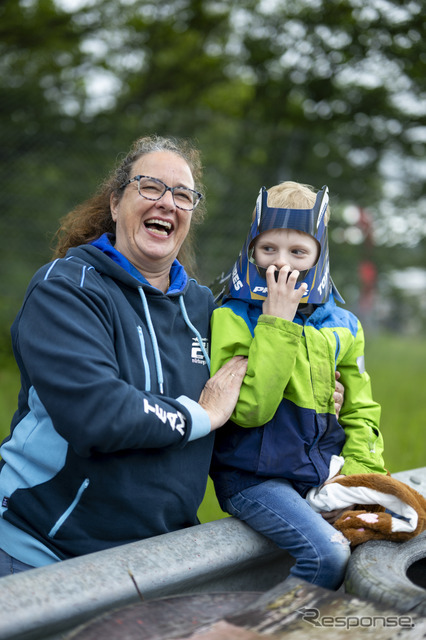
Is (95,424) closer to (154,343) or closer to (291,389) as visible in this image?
(154,343)

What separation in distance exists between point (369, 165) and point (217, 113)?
2.24m

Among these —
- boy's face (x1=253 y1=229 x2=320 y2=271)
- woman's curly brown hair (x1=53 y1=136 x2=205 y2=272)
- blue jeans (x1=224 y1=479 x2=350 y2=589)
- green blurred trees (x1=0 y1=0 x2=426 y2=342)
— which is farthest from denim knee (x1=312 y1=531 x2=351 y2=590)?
green blurred trees (x1=0 y1=0 x2=426 y2=342)

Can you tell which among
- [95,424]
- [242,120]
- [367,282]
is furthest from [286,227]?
[242,120]

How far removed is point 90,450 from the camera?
195cm

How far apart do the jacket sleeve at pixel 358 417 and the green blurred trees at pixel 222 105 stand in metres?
4.65

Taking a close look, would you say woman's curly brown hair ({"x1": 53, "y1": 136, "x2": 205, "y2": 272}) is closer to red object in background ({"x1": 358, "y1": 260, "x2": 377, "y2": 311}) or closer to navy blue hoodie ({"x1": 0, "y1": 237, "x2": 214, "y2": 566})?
navy blue hoodie ({"x1": 0, "y1": 237, "x2": 214, "y2": 566})

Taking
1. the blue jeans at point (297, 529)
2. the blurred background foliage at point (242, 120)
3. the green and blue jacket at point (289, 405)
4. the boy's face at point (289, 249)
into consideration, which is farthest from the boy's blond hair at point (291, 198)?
the blurred background foliage at point (242, 120)

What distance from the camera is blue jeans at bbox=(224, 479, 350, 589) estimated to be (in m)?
2.16

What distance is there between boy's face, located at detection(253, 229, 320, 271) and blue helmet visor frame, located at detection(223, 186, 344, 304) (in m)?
0.02

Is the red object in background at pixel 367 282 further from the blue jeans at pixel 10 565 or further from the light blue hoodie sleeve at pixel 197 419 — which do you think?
the blue jeans at pixel 10 565

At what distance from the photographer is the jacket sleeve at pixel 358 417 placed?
2.54m

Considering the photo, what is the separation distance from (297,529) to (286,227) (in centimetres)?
112

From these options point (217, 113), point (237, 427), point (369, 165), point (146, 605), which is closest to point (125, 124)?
point (217, 113)

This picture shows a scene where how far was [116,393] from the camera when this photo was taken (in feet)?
6.21
